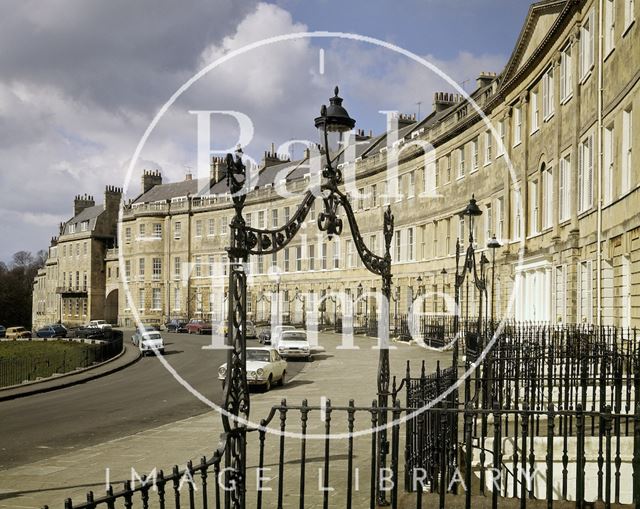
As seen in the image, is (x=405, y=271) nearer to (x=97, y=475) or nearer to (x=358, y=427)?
(x=358, y=427)

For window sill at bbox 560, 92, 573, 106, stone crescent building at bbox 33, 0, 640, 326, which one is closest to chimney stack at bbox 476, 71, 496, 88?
stone crescent building at bbox 33, 0, 640, 326

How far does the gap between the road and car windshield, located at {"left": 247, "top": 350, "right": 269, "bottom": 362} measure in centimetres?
144

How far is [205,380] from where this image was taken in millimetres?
26719

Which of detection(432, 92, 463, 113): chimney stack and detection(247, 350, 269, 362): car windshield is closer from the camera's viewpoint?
detection(247, 350, 269, 362): car windshield

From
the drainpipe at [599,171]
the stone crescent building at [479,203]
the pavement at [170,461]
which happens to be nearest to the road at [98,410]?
the pavement at [170,461]

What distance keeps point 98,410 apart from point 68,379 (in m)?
8.68

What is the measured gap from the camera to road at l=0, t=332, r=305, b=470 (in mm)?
15102

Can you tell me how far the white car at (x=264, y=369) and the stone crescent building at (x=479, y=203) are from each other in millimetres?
9823

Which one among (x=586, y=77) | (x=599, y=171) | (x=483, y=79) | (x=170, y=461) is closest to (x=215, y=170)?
(x=483, y=79)

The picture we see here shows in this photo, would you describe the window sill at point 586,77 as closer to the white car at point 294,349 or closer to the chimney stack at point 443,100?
the white car at point 294,349

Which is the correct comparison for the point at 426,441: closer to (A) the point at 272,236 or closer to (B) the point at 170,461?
(A) the point at 272,236

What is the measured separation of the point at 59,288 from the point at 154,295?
56.9 feet

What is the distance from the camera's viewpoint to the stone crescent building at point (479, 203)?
2008cm

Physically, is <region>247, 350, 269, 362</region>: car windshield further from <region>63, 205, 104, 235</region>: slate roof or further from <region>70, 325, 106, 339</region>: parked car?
<region>63, 205, 104, 235</region>: slate roof
